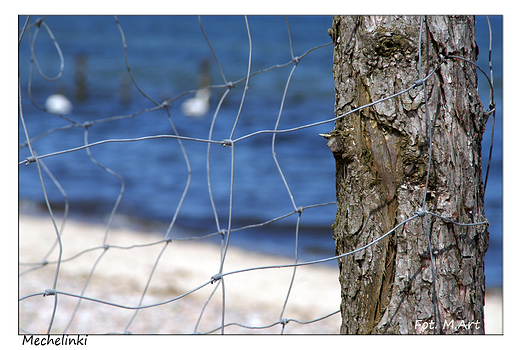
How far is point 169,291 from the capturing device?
10.3ft

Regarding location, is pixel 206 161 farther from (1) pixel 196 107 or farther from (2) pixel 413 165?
(2) pixel 413 165

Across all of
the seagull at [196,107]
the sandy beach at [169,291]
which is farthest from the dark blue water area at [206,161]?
the sandy beach at [169,291]

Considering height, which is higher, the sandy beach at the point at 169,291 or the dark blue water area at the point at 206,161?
the dark blue water area at the point at 206,161

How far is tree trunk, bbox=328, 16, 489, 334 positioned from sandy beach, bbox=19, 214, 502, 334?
57.0 inches

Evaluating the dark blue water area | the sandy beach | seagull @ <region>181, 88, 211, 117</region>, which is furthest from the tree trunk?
seagull @ <region>181, 88, 211, 117</region>

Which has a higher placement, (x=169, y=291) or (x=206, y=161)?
(x=206, y=161)

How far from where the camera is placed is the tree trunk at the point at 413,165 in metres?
0.98

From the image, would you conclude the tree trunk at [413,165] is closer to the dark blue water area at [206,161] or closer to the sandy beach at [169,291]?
the dark blue water area at [206,161]

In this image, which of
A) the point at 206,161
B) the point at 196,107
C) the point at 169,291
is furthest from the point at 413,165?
the point at 196,107

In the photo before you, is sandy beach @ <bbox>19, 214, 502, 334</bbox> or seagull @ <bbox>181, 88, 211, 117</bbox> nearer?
sandy beach @ <bbox>19, 214, 502, 334</bbox>

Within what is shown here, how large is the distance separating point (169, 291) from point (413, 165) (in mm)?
2609

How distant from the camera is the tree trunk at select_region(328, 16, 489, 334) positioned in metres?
0.98

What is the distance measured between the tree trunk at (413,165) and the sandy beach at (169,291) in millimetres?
1448

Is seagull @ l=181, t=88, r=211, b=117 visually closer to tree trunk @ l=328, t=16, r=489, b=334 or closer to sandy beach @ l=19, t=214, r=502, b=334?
sandy beach @ l=19, t=214, r=502, b=334
